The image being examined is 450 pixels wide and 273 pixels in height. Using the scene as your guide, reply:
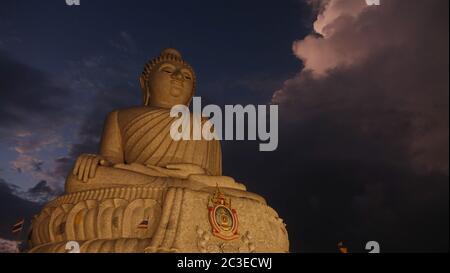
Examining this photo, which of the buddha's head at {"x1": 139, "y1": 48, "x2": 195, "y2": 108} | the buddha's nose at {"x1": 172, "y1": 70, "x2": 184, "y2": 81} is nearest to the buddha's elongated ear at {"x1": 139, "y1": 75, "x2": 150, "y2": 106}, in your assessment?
the buddha's head at {"x1": 139, "y1": 48, "x2": 195, "y2": 108}

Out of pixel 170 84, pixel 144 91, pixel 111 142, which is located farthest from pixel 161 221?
pixel 144 91

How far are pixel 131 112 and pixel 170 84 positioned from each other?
0.94m

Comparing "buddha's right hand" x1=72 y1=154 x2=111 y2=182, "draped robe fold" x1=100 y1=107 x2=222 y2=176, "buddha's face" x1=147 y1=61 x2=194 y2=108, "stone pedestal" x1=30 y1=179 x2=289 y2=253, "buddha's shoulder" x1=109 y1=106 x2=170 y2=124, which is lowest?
"stone pedestal" x1=30 y1=179 x2=289 y2=253

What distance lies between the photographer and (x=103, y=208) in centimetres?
632

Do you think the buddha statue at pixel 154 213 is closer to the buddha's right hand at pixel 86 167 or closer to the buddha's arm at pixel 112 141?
the buddha's right hand at pixel 86 167

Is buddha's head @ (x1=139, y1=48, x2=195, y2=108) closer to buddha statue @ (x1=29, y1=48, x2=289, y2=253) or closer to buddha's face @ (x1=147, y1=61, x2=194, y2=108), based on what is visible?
buddha's face @ (x1=147, y1=61, x2=194, y2=108)

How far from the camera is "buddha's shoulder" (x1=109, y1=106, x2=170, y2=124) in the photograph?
323 inches

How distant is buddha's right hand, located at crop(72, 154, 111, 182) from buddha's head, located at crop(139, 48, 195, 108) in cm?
226

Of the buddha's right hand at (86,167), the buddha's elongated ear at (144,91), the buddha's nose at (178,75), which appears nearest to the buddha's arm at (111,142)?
the buddha's right hand at (86,167)
